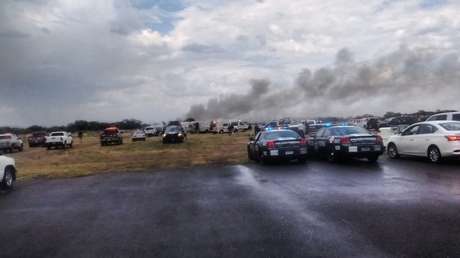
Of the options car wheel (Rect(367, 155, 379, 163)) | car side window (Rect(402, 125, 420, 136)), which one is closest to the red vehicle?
car wheel (Rect(367, 155, 379, 163))

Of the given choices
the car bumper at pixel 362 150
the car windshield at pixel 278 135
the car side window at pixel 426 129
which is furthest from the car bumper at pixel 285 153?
the car side window at pixel 426 129

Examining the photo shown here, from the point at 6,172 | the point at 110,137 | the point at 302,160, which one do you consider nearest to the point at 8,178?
the point at 6,172

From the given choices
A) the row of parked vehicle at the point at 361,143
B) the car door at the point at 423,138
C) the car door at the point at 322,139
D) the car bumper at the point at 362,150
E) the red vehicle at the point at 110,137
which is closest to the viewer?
the row of parked vehicle at the point at 361,143

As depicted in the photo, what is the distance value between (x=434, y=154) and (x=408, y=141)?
1723 millimetres

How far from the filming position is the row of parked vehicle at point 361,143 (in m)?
15.7

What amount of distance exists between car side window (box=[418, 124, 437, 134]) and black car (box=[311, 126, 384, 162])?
1.45 meters

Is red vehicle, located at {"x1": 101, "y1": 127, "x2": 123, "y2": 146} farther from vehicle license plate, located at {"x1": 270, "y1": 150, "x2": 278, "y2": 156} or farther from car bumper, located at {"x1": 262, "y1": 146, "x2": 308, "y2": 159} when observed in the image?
vehicle license plate, located at {"x1": 270, "y1": 150, "x2": 278, "y2": 156}

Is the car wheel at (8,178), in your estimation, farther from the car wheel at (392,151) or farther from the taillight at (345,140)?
the car wheel at (392,151)

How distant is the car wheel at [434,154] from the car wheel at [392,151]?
2358 mm

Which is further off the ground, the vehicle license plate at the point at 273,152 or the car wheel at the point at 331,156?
the vehicle license plate at the point at 273,152

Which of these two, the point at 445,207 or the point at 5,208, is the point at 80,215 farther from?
the point at 445,207

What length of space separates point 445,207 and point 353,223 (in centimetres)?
207

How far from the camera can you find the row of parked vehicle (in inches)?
618

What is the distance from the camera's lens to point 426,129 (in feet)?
54.2
